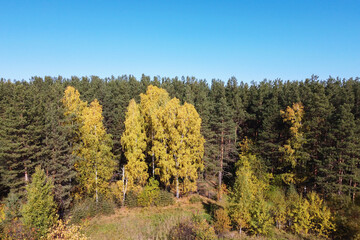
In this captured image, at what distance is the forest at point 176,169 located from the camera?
2052 centimetres

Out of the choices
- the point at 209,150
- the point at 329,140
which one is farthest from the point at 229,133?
the point at 329,140

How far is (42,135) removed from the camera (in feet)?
77.3

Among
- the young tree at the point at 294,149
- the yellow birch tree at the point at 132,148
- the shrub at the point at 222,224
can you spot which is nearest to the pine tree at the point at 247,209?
the shrub at the point at 222,224

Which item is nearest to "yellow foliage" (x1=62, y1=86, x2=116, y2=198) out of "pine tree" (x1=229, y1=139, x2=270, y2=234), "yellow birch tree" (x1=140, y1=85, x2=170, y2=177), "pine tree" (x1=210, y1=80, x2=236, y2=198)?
"yellow birch tree" (x1=140, y1=85, x2=170, y2=177)

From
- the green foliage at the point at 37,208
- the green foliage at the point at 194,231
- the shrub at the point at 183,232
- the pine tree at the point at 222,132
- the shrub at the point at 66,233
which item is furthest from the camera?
the pine tree at the point at 222,132

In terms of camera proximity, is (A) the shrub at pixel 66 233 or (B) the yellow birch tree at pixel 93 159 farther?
(B) the yellow birch tree at pixel 93 159

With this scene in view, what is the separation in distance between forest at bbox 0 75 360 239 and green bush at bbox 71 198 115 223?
118mm

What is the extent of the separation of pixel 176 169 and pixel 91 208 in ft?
36.3

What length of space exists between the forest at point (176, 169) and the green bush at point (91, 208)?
0.12m

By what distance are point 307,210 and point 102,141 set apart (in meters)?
24.4

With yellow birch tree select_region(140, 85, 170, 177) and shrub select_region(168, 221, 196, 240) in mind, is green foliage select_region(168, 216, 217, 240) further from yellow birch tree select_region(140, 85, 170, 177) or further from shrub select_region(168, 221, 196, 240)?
yellow birch tree select_region(140, 85, 170, 177)

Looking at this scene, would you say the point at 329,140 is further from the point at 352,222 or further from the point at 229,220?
the point at 229,220

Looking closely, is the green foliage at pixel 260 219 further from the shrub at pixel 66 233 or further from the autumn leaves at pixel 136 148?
the shrub at pixel 66 233

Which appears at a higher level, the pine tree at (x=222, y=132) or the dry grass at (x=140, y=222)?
the pine tree at (x=222, y=132)
